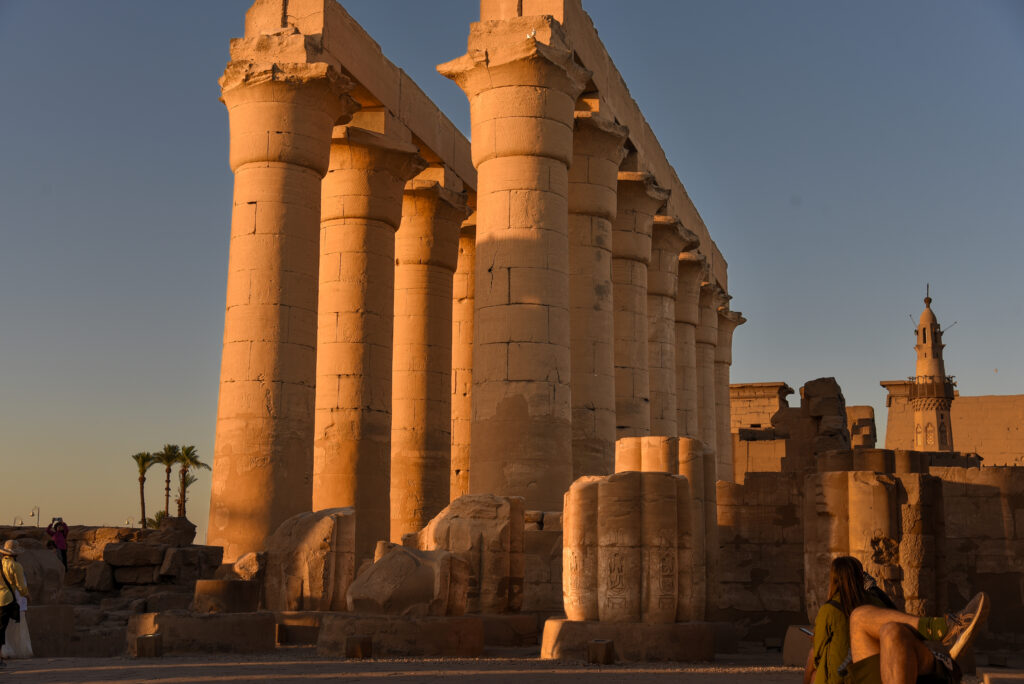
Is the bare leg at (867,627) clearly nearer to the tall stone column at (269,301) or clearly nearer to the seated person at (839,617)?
the seated person at (839,617)

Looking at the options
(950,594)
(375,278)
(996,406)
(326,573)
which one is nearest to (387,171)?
(375,278)

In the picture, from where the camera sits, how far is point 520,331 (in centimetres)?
1689

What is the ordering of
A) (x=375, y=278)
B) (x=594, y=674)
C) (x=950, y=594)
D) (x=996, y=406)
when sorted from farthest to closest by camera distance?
(x=996, y=406)
(x=375, y=278)
(x=950, y=594)
(x=594, y=674)

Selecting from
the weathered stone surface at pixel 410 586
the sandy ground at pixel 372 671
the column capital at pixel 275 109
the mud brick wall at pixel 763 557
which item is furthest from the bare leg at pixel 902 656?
the column capital at pixel 275 109

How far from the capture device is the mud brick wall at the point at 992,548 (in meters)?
13.4

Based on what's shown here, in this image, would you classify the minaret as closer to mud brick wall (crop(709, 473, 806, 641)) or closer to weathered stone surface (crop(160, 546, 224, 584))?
mud brick wall (crop(709, 473, 806, 641))

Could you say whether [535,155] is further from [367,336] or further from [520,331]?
[367,336]

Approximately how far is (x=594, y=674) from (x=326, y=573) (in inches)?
205

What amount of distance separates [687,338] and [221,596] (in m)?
21.1

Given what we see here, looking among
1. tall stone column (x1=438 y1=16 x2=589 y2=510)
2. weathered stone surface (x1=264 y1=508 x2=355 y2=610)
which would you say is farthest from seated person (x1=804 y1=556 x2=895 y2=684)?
tall stone column (x1=438 y1=16 x2=589 y2=510)

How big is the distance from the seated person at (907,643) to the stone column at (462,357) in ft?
65.7

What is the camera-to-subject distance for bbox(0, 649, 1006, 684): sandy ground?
30.9ft

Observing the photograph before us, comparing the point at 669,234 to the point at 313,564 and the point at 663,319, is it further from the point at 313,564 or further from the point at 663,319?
the point at 313,564

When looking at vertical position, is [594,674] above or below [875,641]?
below
